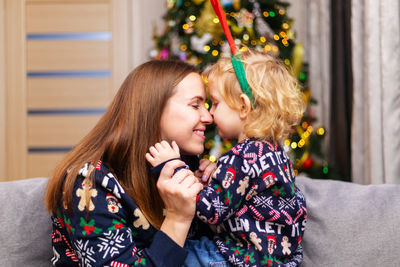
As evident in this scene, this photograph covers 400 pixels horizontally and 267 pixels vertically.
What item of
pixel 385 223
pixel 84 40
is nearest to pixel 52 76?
pixel 84 40

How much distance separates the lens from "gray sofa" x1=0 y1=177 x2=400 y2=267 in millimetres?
1328

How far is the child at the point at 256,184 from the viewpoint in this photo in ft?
3.96

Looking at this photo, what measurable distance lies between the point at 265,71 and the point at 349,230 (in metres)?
0.59

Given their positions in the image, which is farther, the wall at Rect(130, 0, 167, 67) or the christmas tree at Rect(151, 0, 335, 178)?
the wall at Rect(130, 0, 167, 67)

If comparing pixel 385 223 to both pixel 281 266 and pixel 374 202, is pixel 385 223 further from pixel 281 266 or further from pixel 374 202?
pixel 281 266

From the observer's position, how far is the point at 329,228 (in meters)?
1.40

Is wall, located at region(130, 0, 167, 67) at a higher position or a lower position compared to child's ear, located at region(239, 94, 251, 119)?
higher

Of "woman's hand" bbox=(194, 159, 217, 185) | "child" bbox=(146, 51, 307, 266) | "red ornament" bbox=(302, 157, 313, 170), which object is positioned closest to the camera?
"child" bbox=(146, 51, 307, 266)

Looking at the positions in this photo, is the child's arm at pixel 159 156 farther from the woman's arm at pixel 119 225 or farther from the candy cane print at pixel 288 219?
the candy cane print at pixel 288 219

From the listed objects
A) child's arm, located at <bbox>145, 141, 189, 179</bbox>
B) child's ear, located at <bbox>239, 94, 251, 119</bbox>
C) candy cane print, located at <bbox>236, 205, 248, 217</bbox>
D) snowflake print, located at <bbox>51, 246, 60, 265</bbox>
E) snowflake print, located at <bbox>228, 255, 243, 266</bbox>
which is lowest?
snowflake print, located at <bbox>51, 246, 60, 265</bbox>

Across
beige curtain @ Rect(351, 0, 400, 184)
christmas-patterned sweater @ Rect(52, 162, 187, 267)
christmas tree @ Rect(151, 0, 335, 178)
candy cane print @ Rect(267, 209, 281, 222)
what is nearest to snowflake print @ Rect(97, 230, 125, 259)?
christmas-patterned sweater @ Rect(52, 162, 187, 267)

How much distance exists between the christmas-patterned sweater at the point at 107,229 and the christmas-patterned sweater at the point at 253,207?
0.15m

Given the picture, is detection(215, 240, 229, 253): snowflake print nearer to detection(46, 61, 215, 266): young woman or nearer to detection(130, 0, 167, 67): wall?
detection(46, 61, 215, 266): young woman

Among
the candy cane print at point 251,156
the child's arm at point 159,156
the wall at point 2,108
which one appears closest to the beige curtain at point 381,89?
the candy cane print at point 251,156
